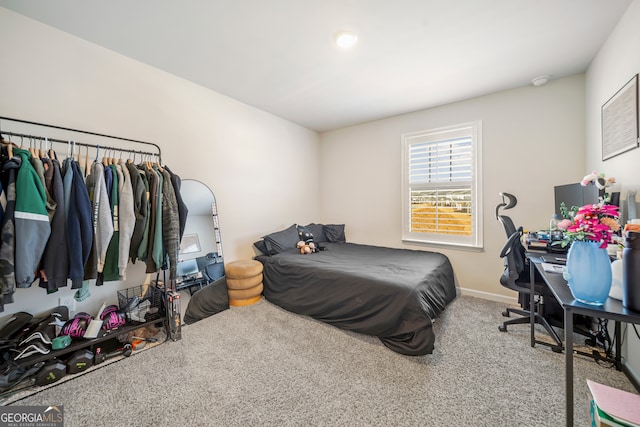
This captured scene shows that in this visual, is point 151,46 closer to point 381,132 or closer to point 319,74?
point 319,74

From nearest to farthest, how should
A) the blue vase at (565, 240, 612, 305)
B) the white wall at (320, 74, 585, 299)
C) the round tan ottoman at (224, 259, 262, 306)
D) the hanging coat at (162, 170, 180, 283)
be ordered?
the blue vase at (565, 240, 612, 305) < the hanging coat at (162, 170, 180, 283) < the white wall at (320, 74, 585, 299) < the round tan ottoman at (224, 259, 262, 306)

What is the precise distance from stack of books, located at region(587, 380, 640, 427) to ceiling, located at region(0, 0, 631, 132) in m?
2.28

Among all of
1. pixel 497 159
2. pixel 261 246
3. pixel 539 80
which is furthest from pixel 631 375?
pixel 261 246

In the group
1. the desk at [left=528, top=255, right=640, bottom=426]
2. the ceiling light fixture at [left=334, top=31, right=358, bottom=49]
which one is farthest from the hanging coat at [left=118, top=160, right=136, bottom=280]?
the desk at [left=528, top=255, right=640, bottom=426]

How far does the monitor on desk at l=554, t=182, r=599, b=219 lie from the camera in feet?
6.36

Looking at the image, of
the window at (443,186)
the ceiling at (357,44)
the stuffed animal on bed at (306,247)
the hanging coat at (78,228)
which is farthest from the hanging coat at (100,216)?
the window at (443,186)

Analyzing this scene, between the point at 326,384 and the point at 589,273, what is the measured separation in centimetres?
155

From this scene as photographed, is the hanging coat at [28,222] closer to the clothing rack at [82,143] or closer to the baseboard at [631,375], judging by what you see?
the clothing rack at [82,143]

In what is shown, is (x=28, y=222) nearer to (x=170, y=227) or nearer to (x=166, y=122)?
(x=170, y=227)

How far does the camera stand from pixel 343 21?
1.82m

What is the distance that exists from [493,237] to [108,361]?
405 centimetres

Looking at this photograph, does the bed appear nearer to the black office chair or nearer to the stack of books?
the black office chair

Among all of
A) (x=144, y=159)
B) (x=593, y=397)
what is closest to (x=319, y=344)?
(x=593, y=397)

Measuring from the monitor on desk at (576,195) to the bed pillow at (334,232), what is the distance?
2.67 metres
